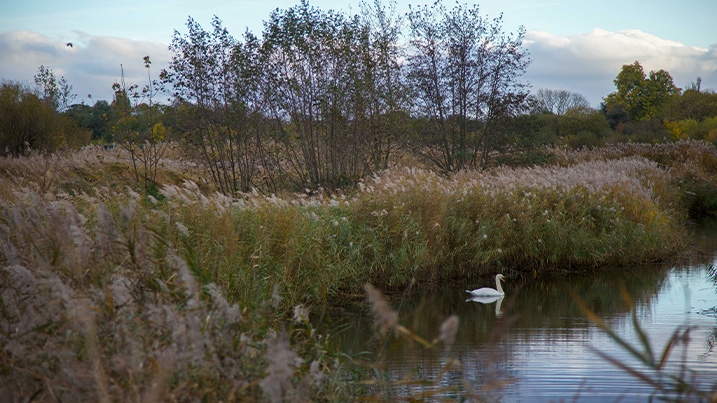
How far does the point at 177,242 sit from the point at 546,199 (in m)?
7.88

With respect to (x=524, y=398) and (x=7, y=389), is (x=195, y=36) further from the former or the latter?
(x=7, y=389)

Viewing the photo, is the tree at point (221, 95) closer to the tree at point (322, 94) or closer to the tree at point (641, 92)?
the tree at point (322, 94)

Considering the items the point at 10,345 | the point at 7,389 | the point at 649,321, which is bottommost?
the point at 649,321

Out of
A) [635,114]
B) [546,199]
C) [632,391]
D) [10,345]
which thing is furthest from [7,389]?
[635,114]

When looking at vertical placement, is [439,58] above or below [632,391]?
above

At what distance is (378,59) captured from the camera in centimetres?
1557

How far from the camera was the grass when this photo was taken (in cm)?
267

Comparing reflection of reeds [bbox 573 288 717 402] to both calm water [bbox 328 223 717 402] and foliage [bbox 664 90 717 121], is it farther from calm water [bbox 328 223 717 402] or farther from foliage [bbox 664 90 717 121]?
foliage [bbox 664 90 717 121]

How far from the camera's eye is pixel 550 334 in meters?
7.33

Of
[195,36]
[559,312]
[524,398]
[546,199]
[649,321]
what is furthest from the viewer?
[195,36]

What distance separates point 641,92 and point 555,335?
53.7 metres

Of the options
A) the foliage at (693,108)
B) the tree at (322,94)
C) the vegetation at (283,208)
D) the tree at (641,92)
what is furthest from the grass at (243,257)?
the tree at (641,92)

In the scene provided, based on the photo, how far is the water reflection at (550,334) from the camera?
5332mm

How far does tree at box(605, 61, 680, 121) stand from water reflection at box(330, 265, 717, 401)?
47.3 meters
